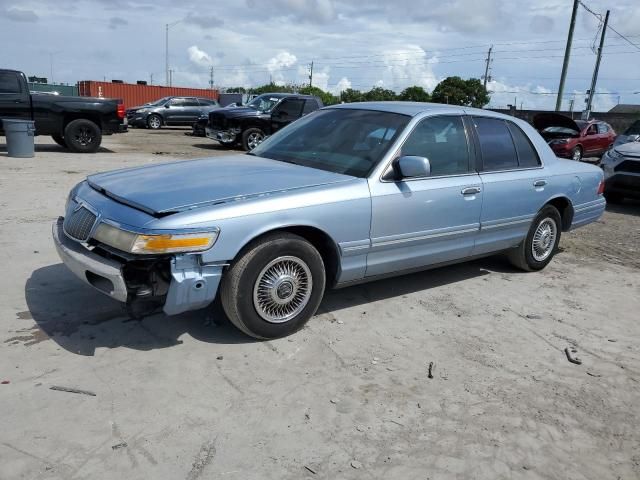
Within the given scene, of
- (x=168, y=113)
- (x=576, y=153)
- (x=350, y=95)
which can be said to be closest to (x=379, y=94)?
(x=350, y=95)

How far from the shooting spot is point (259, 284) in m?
3.64

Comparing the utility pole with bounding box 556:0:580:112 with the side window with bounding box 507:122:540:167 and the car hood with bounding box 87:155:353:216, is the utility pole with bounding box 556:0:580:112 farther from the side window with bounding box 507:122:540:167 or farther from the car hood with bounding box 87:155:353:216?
the car hood with bounding box 87:155:353:216

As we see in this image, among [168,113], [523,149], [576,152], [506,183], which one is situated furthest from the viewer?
[168,113]

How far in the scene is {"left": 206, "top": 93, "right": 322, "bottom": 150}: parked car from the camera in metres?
16.0

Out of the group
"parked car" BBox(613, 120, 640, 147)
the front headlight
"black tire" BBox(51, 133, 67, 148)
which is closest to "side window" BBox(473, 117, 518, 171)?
the front headlight

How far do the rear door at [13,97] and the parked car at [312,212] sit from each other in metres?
10.3

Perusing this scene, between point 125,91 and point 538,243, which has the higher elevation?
point 125,91

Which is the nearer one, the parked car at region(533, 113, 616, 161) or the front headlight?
the front headlight

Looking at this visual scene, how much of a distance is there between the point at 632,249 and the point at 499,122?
10.4 ft

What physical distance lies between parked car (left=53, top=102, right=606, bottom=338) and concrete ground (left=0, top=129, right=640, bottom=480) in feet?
1.27

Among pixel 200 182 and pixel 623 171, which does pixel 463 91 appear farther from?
pixel 200 182

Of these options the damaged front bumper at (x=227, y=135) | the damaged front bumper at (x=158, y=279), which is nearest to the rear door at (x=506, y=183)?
the damaged front bumper at (x=158, y=279)

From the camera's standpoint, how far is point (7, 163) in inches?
454

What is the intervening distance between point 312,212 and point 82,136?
1214 cm
